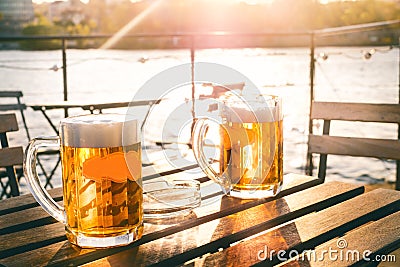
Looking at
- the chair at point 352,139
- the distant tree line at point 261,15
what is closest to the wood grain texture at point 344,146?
the chair at point 352,139

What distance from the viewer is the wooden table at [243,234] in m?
0.85

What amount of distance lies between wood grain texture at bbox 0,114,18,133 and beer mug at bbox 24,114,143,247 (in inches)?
46.6

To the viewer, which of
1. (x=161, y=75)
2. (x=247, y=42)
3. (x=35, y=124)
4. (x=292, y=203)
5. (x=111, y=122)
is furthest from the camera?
(x=35, y=124)

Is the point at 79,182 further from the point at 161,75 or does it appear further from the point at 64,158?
the point at 161,75

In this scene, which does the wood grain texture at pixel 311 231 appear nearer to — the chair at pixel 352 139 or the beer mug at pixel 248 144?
the beer mug at pixel 248 144

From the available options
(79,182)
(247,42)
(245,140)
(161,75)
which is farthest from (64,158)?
(247,42)

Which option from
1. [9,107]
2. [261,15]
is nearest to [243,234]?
[9,107]

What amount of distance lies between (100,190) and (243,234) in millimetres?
249

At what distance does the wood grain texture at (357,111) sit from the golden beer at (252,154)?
42.2 inches

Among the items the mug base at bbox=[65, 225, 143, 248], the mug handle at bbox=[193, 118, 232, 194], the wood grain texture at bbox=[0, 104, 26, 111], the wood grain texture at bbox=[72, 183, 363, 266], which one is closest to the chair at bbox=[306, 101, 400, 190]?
the wood grain texture at bbox=[72, 183, 363, 266]

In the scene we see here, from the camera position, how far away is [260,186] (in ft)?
3.70

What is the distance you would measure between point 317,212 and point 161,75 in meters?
0.38

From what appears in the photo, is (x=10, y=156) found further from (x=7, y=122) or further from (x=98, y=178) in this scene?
(x=98, y=178)

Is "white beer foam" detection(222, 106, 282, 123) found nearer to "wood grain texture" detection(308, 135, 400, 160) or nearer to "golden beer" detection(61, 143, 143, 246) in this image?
"golden beer" detection(61, 143, 143, 246)
